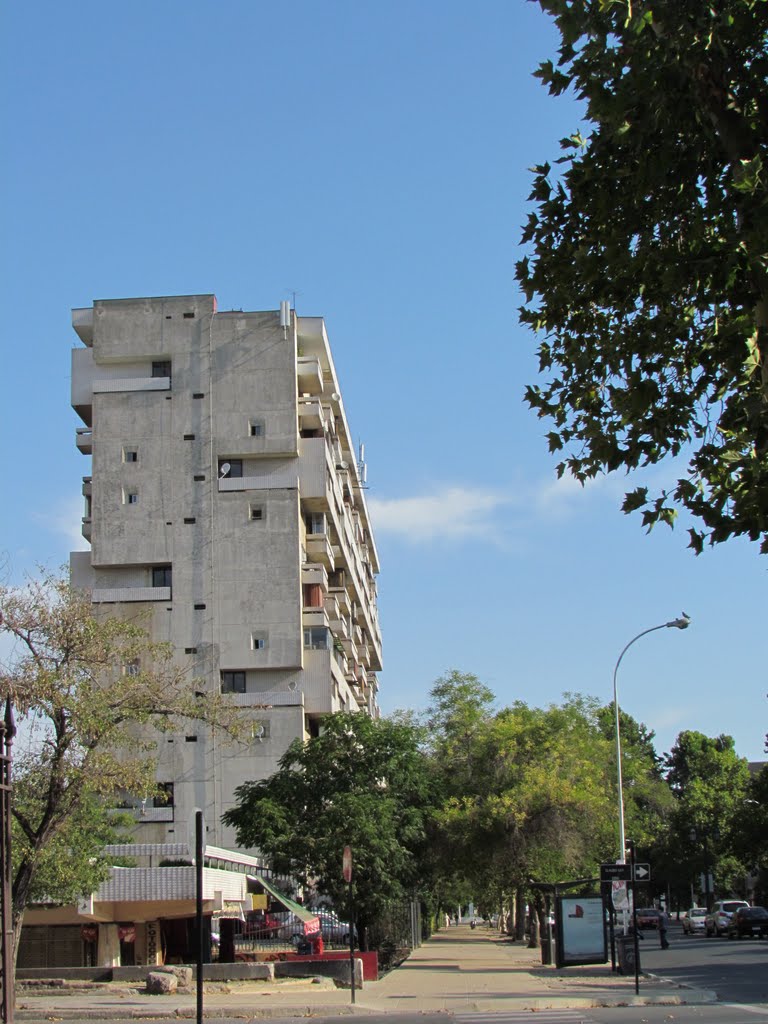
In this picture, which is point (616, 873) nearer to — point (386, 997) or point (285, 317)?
point (386, 997)

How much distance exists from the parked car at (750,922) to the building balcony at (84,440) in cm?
3655

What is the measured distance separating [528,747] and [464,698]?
916 cm

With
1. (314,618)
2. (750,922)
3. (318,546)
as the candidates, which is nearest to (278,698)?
(314,618)

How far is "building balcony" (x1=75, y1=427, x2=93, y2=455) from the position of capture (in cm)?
5692

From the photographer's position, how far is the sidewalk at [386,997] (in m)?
22.0

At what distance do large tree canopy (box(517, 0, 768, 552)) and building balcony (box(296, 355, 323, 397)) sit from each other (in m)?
45.1

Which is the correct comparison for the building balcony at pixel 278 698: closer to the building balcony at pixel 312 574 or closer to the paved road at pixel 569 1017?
the building balcony at pixel 312 574

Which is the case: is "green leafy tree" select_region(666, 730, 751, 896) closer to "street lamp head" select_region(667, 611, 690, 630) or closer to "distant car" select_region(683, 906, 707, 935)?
"distant car" select_region(683, 906, 707, 935)

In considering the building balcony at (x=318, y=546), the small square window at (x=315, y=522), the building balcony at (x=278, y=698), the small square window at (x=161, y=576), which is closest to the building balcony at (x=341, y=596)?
the building balcony at (x=318, y=546)

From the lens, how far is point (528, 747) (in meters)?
42.4

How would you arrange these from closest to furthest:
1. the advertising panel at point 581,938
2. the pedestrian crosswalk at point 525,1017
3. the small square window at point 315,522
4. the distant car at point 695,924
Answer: the pedestrian crosswalk at point 525,1017
the advertising panel at point 581,938
the small square window at point 315,522
the distant car at point 695,924

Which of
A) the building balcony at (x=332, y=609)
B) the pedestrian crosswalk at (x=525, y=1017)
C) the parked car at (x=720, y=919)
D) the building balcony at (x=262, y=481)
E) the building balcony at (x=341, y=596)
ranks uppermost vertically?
the building balcony at (x=262, y=481)

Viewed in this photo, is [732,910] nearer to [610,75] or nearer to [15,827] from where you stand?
[15,827]

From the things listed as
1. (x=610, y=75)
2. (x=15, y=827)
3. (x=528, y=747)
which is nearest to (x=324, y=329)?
(x=528, y=747)
